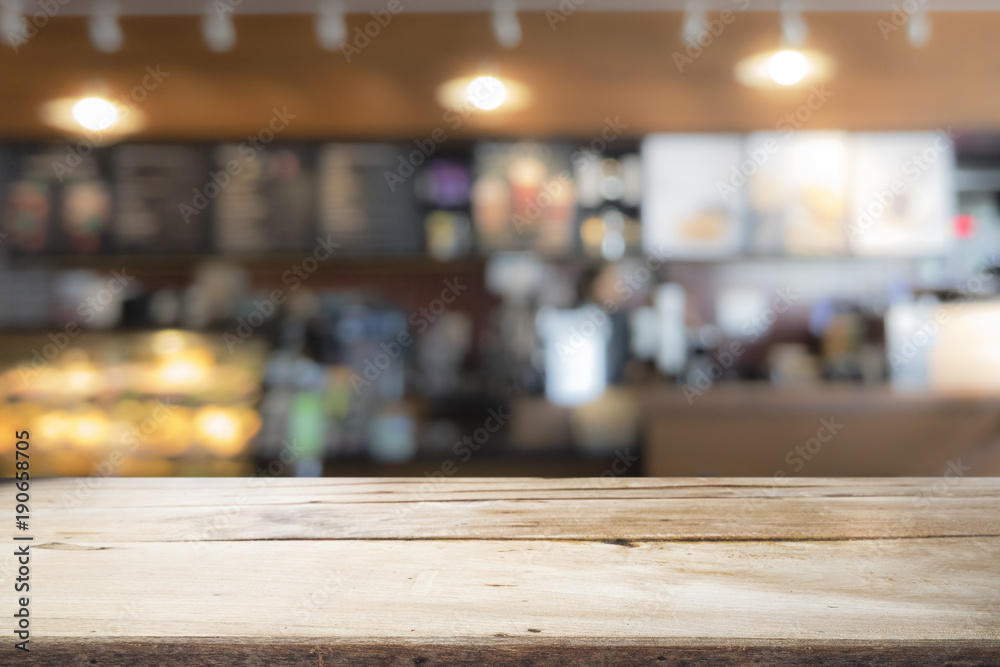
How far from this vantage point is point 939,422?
2.31m

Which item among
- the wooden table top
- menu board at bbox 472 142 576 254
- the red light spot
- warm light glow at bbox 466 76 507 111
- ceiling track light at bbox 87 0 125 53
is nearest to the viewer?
the wooden table top

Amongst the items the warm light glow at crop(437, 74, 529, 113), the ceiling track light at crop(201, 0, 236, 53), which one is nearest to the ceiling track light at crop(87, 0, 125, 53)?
the ceiling track light at crop(201, 0, 236, 53)

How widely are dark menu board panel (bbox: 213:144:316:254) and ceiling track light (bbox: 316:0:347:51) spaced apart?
1.42ft

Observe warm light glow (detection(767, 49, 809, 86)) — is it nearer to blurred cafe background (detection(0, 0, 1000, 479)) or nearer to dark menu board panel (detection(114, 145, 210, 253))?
blurred cafe background (detection(0, 0, 1000, 479))

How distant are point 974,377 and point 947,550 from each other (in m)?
2.36

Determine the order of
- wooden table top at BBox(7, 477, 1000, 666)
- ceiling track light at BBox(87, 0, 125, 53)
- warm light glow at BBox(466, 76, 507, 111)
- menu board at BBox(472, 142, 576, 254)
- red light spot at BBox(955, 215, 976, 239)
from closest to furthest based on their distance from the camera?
1. wooden table top at BBox(7, 477, 1000, 666)
2. ceiling track light at BBox(87, 0, 125, 53)
3. warm light glow at BBox(466, 76, 507, 111)
4. menu board at BBox(472, 142, 576, 254)
5. red light spot at BBox(955, 215, 976, 239)

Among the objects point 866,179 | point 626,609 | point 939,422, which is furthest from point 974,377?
point 626,609

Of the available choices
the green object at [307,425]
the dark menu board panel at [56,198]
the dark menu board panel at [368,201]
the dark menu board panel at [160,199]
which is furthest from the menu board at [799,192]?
the dark menu board panel at [56,198]

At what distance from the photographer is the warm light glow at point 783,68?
8.27 ft

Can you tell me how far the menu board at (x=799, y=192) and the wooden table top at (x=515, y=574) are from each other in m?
2.18

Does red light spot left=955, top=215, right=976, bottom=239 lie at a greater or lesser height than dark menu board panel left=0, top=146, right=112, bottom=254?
lesser

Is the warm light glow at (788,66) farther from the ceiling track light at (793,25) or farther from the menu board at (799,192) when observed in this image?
the menu board at (799,192)

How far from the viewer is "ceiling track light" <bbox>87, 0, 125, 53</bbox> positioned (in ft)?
8.05

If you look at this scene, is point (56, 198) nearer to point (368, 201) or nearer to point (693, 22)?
point (368, 201)
